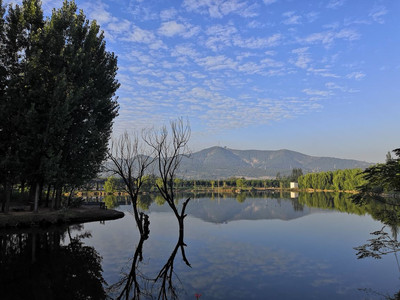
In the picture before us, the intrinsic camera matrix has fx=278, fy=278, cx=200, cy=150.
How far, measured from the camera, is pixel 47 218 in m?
29.6

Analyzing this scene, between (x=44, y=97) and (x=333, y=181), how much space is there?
140670 millimetres

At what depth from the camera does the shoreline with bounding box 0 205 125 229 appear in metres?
27.2

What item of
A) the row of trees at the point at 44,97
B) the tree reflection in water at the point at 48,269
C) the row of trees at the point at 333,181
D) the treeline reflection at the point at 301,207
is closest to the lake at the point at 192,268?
the tree reflection in water at the point at 48,269

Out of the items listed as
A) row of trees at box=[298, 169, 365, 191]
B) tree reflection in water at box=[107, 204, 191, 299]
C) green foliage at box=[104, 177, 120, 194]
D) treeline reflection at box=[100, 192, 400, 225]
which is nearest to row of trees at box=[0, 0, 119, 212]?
tree reflection in water at box=[107, 204, 191, 299]

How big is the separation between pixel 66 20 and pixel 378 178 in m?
33.2

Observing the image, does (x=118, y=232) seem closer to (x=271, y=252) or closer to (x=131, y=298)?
(x=271, y=252)

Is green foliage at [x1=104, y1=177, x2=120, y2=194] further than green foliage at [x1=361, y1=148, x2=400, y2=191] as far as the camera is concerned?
Yes

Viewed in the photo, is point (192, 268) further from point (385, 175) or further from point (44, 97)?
point (44, 97)

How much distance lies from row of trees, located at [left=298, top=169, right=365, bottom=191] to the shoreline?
110 metres

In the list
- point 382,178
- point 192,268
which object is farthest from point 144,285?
point 382,178

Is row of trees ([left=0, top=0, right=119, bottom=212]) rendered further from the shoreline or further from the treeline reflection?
the treeline reflection

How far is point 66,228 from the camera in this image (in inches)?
1127

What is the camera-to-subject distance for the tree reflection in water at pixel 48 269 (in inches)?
454

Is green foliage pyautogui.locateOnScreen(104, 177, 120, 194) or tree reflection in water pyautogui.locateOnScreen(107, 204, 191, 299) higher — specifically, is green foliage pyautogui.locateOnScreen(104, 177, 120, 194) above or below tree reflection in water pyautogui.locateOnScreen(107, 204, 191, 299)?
above
